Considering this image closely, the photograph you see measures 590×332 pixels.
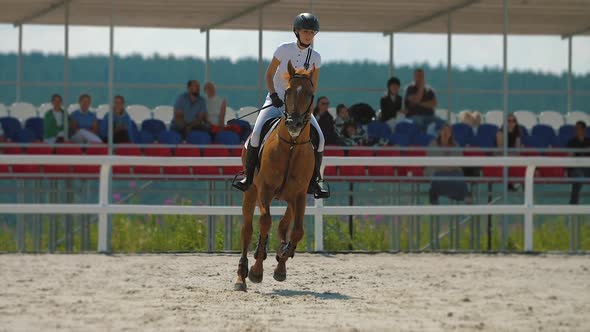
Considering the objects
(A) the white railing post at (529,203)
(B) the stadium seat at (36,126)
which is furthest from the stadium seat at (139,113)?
(A) the white railing post at (529,203)

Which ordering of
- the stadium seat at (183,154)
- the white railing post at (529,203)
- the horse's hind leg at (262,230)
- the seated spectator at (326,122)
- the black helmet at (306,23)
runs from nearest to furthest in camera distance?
the horse's hind leg at (262,230), the black helmet at (306,23), the white railing post at (529,203), the stadium seat at (183,154), the seated spectator at (326,122)

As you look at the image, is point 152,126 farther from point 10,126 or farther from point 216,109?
point 10,126

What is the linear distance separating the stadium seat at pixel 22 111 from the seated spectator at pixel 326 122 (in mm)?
7194

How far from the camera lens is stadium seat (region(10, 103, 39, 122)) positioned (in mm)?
24047

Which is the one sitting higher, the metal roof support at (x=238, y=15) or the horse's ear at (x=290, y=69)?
the metal roof support at (x=238, y=15)

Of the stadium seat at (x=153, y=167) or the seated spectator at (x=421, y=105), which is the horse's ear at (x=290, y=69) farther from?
the seated spectator at (x=421, y=105)

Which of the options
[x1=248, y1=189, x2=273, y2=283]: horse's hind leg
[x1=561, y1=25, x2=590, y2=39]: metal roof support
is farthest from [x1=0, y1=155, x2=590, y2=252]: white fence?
[x1=561, y1=25, x2=590, y2=39]: metal roof support

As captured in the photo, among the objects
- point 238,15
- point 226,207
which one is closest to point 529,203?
point 226,207

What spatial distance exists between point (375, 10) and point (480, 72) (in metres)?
18.1

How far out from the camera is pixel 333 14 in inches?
881

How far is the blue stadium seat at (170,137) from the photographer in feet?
65.5

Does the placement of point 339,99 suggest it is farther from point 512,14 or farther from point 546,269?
point 546,269

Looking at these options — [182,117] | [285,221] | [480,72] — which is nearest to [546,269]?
[285,221]

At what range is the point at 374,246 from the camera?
738 inches
